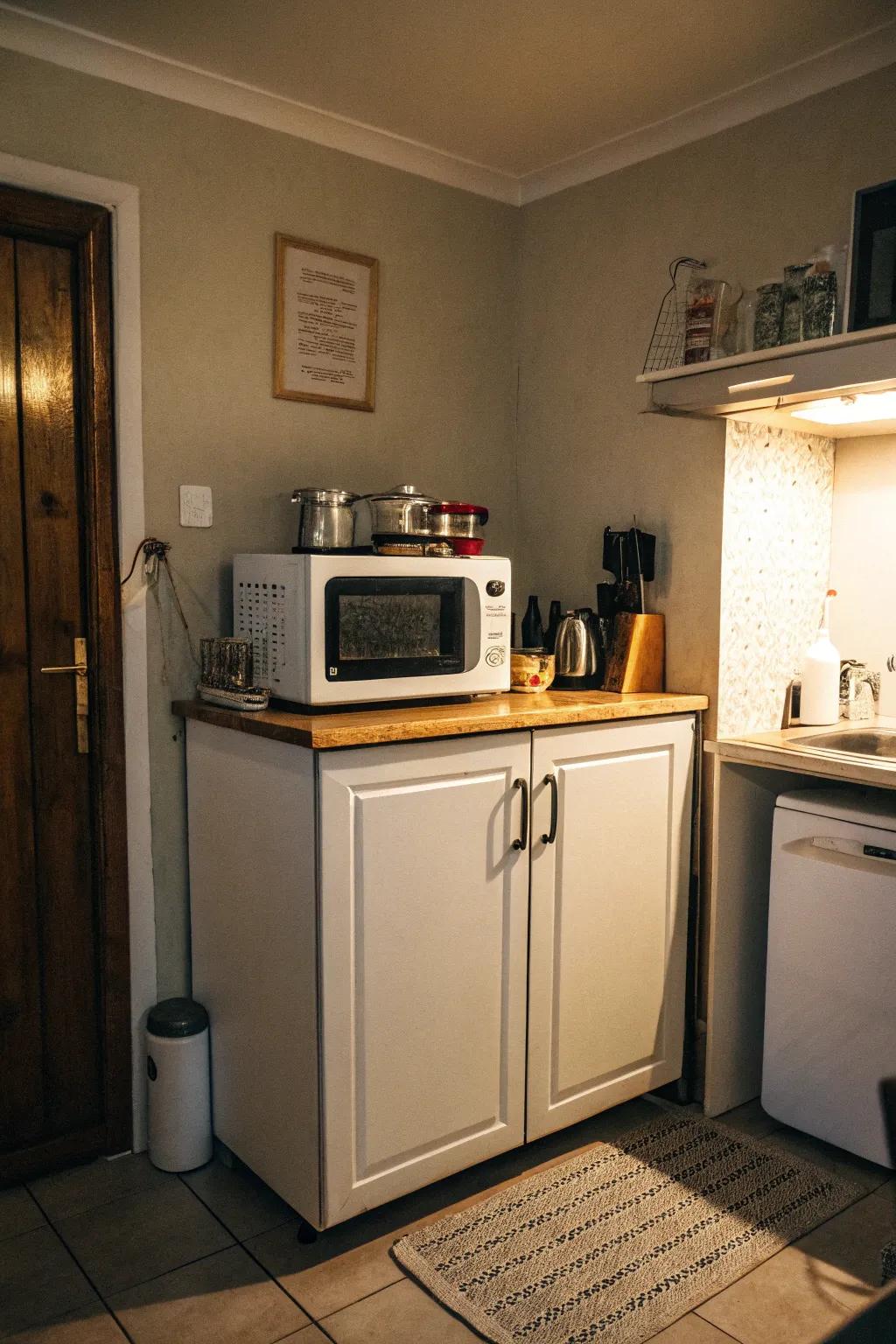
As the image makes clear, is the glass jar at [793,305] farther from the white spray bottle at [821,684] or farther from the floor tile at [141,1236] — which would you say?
the floor tile at [141,1236]

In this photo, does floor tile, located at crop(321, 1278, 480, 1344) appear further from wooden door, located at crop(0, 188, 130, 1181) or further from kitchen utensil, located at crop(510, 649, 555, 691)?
kitchen utensil, located at crop(510, 649, 555, 691)

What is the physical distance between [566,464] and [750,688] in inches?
32.6

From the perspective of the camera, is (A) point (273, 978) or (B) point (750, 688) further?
(B) point (750, 688)

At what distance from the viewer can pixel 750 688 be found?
8.16 feet

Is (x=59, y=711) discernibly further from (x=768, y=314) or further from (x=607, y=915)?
(x=768, y=314)

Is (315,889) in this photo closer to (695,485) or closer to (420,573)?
(420,573)

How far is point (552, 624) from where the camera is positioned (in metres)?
2.74

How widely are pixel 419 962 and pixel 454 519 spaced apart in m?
1.02

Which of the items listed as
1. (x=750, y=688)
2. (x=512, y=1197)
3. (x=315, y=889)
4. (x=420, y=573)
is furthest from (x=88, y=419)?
(x=512, y=1197)

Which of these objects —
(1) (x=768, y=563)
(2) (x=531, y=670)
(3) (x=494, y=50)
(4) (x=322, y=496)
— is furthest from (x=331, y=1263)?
(3) (x=494, y=50)

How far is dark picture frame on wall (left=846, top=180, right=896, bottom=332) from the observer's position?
188cm

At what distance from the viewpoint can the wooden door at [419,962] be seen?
1.86 metres

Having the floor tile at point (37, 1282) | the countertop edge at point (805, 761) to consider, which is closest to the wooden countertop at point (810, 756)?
the countertop edge at point (805, 761)

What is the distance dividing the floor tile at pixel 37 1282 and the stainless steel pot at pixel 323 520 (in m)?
1.50
